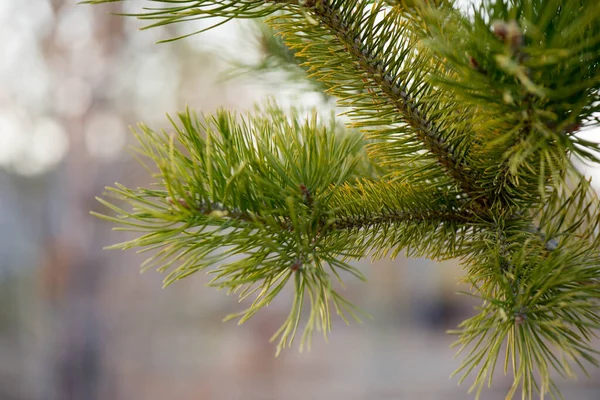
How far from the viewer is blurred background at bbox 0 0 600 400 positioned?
6.98 feet

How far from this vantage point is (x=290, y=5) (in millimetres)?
224

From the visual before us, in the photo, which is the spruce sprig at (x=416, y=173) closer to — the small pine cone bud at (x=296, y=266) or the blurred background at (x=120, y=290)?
the small pine cone bud at (x=296, y=266)

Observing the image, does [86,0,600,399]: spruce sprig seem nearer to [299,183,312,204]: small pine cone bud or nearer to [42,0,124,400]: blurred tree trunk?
[299,183,312,204]: small pine cone bud

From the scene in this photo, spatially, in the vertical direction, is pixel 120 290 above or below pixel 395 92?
below

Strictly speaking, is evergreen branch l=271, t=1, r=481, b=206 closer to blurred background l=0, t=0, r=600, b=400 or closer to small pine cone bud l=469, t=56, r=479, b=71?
small pine cone bud l=469, t=56, r=479, b=71

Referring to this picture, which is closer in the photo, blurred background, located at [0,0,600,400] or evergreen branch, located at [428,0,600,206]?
evergreen branch, located at [428,0,600,206]

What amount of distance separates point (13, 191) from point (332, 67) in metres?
3.68

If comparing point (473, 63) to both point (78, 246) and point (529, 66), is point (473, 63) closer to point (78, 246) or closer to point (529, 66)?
point (529, 66)

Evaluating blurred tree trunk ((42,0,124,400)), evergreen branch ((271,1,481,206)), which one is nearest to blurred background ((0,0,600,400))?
blurred tree trunk ((42,0,124,400))

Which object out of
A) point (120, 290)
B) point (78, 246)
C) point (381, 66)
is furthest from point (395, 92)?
point (120, 290)

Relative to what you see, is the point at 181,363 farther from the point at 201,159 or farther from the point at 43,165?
the point at 201,159

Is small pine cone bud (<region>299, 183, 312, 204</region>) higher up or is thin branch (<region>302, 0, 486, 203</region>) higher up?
thin branch (<region>302, 0, 486, 203</region>)

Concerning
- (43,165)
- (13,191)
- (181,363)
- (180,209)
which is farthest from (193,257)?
(13,191)

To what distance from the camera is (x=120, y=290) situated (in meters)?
3.26
